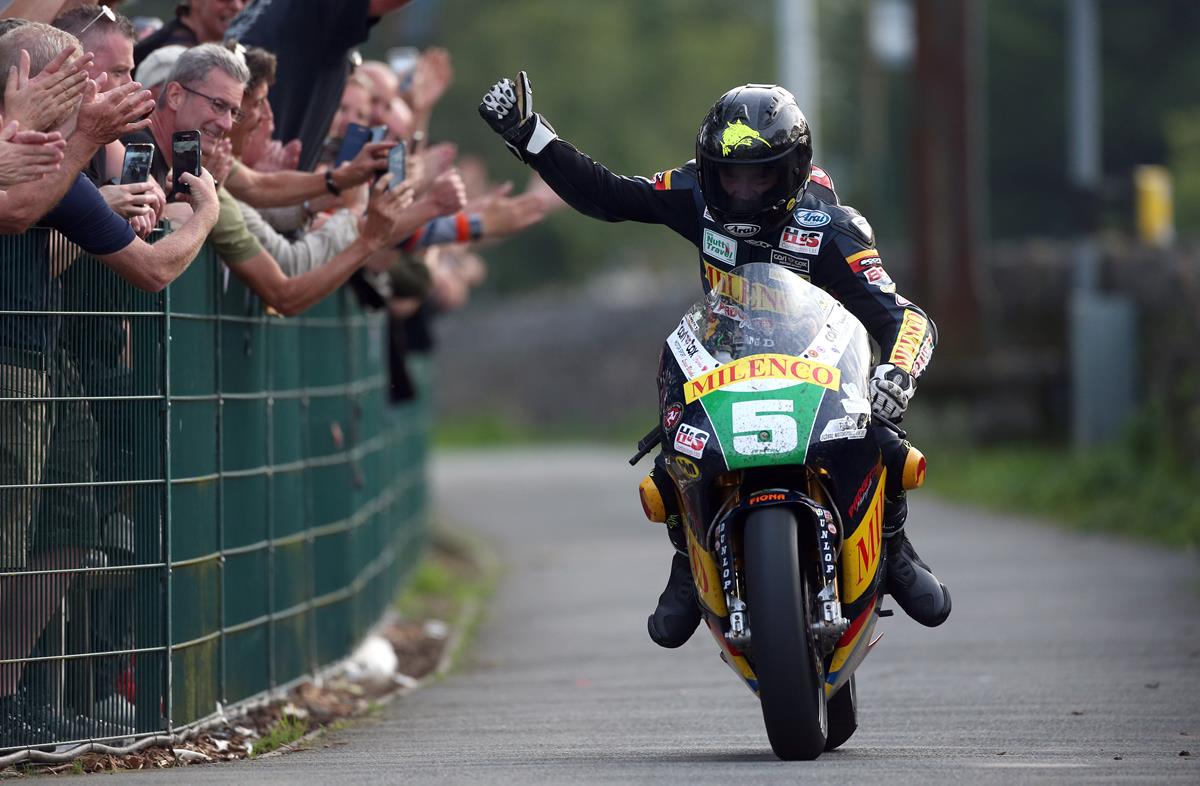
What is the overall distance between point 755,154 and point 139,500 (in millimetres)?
2372

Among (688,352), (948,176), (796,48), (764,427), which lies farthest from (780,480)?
(796,48)

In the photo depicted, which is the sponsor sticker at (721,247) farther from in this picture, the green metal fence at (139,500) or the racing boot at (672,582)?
the green metal fence at (139,500)

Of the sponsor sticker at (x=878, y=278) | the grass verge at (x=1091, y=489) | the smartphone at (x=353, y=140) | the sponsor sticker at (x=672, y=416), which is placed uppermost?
the smartphone at (x=353, y=140)

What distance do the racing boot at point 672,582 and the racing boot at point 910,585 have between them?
63cm

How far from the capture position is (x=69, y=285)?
7.22 meters

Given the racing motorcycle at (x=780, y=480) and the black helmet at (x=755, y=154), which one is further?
the black helmet at (x=755, y=154)

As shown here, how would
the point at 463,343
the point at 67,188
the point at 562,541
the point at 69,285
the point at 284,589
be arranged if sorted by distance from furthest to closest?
the point at 463,343 < the point at 562,541 < the point at 284,589 < the point at 69,285 < the point at 67,188

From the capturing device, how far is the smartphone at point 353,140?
877 cm

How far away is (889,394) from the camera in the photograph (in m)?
6.71

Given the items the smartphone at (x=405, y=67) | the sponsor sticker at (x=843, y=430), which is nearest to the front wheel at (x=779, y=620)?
the sponsor sticker at (x=843, y=430)

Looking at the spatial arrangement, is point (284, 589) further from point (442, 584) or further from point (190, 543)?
point (442, 584)

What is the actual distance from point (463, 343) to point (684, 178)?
38471mm

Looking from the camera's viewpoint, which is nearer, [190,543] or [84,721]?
[84,721]

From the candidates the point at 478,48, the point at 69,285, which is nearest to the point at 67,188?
the point at 69,285
